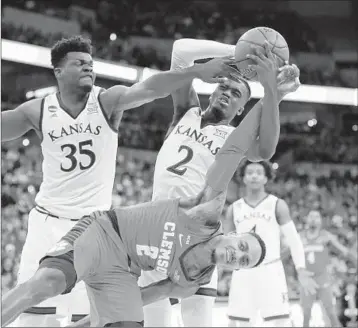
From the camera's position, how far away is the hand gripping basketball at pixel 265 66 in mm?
3855

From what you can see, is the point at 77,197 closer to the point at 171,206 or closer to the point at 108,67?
the point at 171,206

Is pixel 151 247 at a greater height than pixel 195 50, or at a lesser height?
lesser

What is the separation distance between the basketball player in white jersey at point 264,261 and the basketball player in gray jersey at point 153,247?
2.94 metres

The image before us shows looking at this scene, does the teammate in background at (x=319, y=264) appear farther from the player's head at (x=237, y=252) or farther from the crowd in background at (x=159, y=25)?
the crowd in background at (x=159, y=25)

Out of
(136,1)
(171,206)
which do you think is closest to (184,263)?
(171,206)

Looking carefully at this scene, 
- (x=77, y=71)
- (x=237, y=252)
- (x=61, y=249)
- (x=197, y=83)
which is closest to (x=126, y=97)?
(x=77, y=71)

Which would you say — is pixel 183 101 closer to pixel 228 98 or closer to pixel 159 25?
pixel 228 98

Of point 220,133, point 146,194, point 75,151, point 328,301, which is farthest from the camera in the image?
point 146,194

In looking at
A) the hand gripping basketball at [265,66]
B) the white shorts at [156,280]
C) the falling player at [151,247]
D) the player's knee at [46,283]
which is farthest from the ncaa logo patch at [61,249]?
the hand gripping basketball at [265,66]

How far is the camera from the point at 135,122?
69.0ft

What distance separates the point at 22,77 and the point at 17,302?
16426 mm

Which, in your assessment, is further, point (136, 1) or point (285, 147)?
point (136, 1)

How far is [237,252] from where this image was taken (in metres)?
3.79

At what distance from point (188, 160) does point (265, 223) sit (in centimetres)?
230
